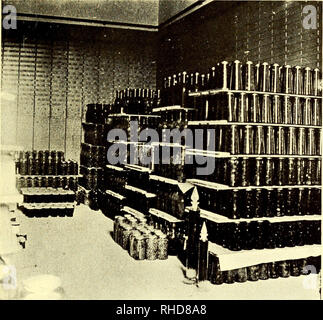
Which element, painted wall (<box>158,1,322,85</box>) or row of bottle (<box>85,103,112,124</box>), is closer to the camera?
painted wall (<box>158,1,322,85</box>)

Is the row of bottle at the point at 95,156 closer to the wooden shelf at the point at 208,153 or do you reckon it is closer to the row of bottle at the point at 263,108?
the wooden shelf at the point at 208,153

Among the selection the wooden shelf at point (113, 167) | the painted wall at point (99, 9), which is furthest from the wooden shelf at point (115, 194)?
the painted wall at point (99, 9)

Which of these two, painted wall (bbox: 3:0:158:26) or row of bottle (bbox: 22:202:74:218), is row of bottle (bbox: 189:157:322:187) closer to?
row of bottle (bbox: 22:202:74:218)

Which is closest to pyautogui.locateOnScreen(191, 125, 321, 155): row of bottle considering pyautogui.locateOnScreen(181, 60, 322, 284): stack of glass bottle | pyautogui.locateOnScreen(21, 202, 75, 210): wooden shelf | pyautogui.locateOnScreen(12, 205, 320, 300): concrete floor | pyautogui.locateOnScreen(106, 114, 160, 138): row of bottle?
pyautogui.locateOnScreen(181, 60, 322, 284): stack of glass bottle

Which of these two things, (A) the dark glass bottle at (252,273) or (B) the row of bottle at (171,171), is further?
(B) the row of bottle at (171,171)

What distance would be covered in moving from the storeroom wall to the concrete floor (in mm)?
3749

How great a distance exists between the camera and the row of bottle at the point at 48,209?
7.56 metres

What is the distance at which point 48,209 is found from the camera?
25.1 ft

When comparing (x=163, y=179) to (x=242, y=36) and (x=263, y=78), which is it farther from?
(x=242, y=36)

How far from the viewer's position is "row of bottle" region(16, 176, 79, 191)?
26.4 feet

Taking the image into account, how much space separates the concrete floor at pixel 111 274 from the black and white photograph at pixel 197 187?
0.02 meters

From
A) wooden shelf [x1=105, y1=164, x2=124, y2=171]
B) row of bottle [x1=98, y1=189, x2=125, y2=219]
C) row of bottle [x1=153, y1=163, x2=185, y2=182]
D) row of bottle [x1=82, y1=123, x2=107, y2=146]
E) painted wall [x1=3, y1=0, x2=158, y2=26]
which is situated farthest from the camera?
painted wall [x1=3, y1=0, x2=158, y2=26]

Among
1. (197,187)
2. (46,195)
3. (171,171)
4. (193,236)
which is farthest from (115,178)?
(193,236)

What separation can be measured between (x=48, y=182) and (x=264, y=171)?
15.4ft
